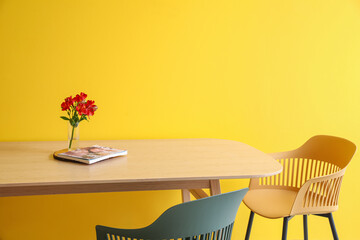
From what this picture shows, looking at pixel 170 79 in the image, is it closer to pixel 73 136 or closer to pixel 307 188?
pixel 73 136

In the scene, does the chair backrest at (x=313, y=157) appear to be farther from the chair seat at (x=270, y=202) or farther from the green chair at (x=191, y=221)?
the green chair at (x=191, y=221)

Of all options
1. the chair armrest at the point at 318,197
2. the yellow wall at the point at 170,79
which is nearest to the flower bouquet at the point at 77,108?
the yellow wall at the point at 170,79

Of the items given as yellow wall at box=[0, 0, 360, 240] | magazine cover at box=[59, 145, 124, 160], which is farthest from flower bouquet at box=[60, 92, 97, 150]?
yellow wall at box=[0, 0, 360, 240]

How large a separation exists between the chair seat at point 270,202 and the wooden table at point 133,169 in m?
0.30

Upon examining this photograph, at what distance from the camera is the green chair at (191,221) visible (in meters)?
1.25

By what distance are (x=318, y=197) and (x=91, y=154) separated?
1203 millimetres

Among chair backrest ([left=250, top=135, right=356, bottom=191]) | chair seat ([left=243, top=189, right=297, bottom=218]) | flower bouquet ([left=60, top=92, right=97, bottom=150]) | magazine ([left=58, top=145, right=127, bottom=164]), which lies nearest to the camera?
magazine ([left=58, top=145, right=127, bottom=164])

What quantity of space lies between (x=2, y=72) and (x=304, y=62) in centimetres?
194

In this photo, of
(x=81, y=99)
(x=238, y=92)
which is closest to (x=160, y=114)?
(x=238, y=92)

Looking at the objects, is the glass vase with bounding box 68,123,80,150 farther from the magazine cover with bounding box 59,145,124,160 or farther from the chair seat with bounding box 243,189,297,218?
the chair seat with bounding box 243,189,297,218

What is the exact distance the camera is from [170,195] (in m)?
2.66

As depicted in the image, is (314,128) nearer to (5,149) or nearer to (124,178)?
(124,178)

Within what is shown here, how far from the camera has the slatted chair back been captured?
2.04m

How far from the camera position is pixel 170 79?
8.41ft
